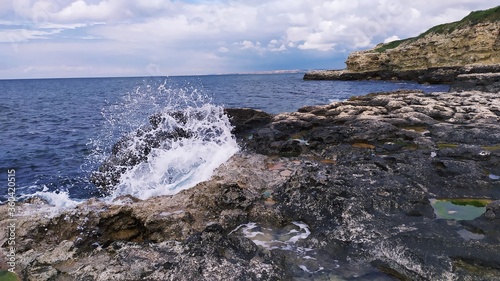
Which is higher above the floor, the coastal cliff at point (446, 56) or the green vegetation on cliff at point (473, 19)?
the green vegetation on cliff at point (473, 19)

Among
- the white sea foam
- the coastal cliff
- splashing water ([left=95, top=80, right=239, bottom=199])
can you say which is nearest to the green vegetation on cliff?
the coastal cliff

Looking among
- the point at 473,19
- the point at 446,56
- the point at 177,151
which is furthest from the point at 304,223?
the point at 473,19

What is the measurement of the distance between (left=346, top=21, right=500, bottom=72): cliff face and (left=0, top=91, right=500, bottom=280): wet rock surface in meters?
66.0

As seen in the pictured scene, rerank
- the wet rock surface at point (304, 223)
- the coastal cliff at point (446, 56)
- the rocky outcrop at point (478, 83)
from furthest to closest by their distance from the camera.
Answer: the coastal cliff at point (446, 56) → the rocky outcrop at point (478, 83) → the wet rock surface at point (304, 223)

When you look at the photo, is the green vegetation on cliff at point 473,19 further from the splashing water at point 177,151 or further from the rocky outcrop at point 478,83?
the splashing water at point 177,151

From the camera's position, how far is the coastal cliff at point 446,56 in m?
66.7

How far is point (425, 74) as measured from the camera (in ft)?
236

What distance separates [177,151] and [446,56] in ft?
257

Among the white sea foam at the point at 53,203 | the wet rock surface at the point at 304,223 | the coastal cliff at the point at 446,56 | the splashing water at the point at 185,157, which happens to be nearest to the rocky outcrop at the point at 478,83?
the coastal cliff at the point at 446,56

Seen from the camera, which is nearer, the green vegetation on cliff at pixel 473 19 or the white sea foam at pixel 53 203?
Answer: the white sea foam at pixel 53 203

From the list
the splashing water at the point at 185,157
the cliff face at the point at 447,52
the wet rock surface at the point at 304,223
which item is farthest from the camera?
the cliff face at the point at 447,52

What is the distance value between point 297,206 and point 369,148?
7429 millimetres

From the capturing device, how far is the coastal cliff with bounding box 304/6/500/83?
2626 inches

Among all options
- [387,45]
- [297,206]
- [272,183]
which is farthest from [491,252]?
[387,45]
